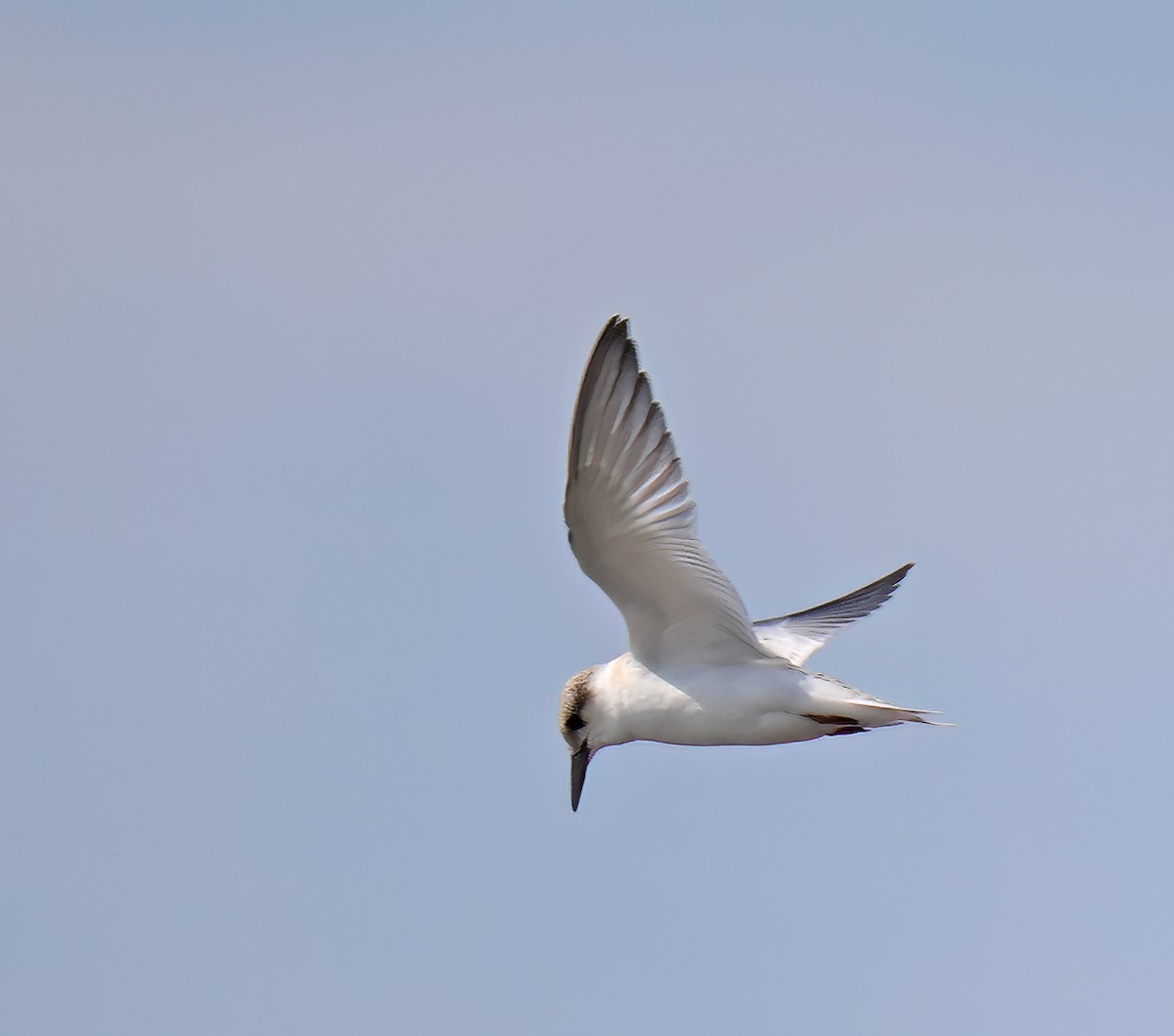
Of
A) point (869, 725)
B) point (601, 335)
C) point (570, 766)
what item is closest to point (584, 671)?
point (570, 766)

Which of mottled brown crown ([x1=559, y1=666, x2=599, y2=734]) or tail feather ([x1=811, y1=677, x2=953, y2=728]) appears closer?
tail feather ([x1=811, y1=677, x2=953, y2=728])

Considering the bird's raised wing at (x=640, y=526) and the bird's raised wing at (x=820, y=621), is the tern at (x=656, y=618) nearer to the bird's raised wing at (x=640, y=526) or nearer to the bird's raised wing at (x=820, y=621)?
the bird's raised wing at (x=640, y=526)

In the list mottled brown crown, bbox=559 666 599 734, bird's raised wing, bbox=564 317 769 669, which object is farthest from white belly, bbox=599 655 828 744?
mottled brown crown, bbox=559 666 599 734

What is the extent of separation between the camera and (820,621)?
13.7m

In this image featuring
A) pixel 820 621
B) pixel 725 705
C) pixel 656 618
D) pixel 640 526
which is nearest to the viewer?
pixel 640 526

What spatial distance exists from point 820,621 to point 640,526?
11.0 ft

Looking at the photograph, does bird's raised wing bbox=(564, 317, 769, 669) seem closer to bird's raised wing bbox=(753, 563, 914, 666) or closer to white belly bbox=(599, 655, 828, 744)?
white belly bbox=(599, 655, 828, 744)

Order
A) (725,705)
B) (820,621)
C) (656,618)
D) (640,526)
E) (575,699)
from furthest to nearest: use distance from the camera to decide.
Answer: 1. (820,621)
2. (575,699)
3. (656,618)
4. (725,705)
5. (640,526)

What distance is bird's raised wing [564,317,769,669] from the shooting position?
10109mm

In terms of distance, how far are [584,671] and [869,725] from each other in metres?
1.85

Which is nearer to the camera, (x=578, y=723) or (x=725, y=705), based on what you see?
(x=725, y=705)

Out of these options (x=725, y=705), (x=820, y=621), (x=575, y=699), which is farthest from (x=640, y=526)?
(x=820, y=621)

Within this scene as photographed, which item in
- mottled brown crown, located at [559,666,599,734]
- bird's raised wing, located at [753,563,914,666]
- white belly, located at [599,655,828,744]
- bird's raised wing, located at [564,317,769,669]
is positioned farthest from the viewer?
bird's raised wing, located at [753,563,914,666]

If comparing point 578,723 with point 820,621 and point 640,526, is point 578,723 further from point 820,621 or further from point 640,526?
point 820,621
